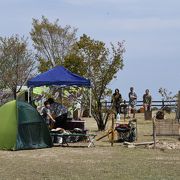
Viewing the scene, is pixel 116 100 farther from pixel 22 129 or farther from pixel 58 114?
pixel 22 129

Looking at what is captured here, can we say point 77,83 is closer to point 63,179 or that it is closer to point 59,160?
point 59,160

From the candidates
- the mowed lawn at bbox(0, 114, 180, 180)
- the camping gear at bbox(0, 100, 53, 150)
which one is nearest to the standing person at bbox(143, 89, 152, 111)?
the mowed lawn at bbox(0, 114, 180, 180)

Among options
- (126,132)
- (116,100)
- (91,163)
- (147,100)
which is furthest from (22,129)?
(147,100)

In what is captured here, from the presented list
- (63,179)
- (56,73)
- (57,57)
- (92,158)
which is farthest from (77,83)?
(57,57)

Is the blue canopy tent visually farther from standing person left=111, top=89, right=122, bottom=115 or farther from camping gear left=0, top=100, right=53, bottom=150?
standing person left=111, top=89, right=122, bottom=115

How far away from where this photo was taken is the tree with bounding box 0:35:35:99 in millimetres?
48438

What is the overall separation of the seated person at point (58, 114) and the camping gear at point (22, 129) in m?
2.13

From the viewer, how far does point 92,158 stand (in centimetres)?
1395

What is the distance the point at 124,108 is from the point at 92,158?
1404cm

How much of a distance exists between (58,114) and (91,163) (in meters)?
6.65

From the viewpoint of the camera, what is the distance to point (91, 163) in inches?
510

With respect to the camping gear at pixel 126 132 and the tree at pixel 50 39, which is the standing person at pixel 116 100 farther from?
the tree at pixel 50 39

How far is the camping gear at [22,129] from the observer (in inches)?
643

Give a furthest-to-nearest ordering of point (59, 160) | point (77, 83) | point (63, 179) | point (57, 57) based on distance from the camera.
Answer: point (57, 57), point (77, 83), point (59, 160), point (63, 179)
